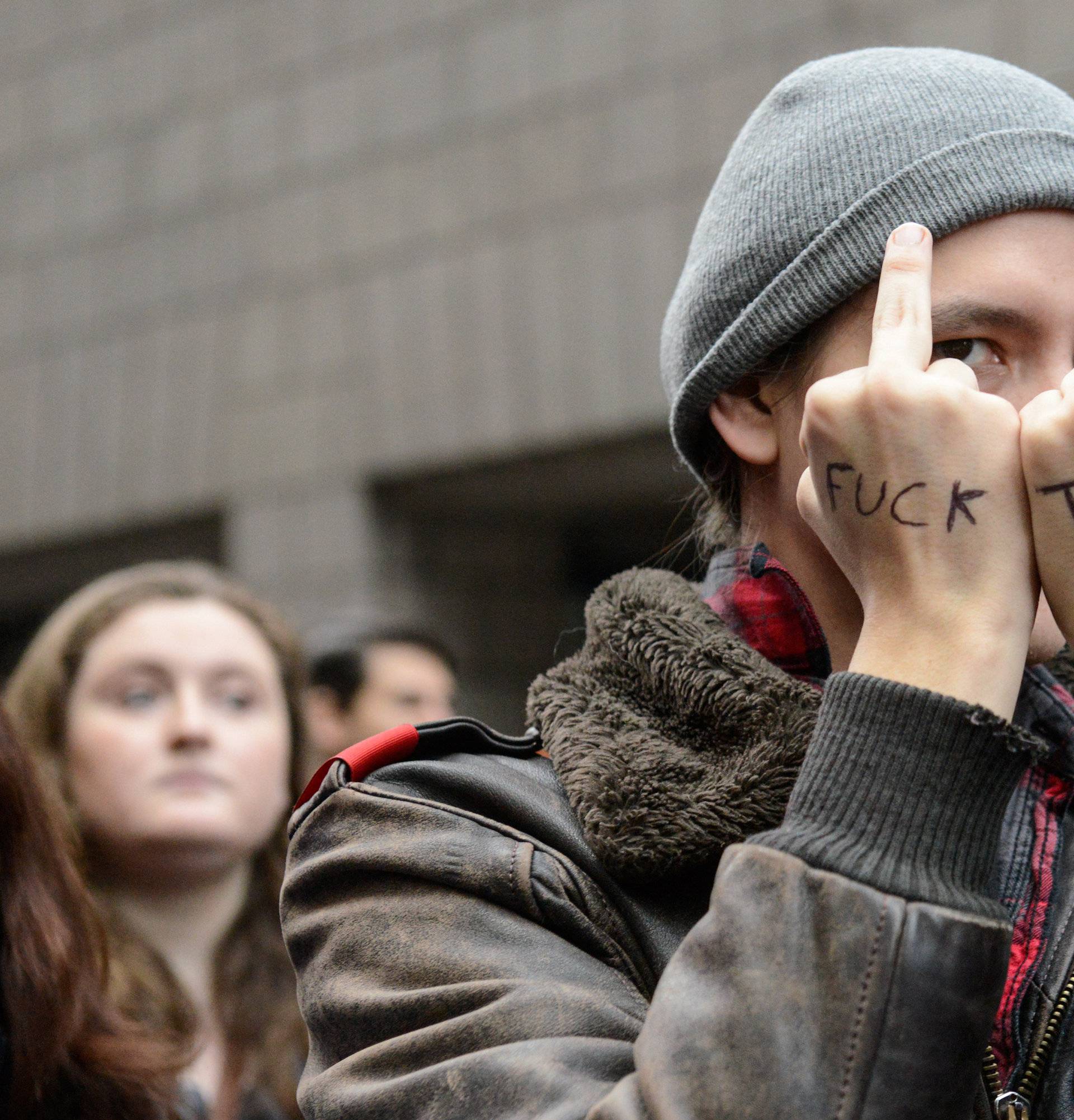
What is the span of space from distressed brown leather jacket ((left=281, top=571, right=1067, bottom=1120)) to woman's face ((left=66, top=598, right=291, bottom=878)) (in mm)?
1915

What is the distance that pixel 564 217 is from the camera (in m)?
8.32

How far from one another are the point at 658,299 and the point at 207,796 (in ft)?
16.4

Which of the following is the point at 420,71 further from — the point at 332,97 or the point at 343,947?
the point at 343,947

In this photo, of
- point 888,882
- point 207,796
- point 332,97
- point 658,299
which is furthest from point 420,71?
point 888,882

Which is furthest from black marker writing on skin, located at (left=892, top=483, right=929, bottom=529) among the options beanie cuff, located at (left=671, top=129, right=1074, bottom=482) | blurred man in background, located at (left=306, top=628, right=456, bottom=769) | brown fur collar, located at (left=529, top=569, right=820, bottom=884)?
blurred man in background, located at (left=306, top=628, right=456, bottom=769)

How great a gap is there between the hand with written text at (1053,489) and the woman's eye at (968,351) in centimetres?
27

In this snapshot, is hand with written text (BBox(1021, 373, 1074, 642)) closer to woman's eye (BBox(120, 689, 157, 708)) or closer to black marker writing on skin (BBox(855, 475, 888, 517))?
black marker writing on skin (BBox(855, 475, 888, 517))

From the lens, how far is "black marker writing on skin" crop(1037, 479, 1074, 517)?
1.31 metres

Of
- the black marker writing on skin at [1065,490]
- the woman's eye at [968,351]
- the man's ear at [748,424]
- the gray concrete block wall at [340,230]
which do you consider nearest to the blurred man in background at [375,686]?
the gray concrete block wall at [340,230]

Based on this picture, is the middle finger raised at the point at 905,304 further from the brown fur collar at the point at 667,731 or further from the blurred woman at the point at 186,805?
the blurred woman at the point at 186,805

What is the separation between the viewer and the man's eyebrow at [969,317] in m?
1.62

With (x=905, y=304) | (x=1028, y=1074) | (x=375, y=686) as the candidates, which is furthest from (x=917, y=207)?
(x=375, y=686)

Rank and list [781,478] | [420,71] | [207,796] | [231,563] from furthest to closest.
Result: 1. [231,563]
2. [420,71]
3. [207,796]
4. [781,478]

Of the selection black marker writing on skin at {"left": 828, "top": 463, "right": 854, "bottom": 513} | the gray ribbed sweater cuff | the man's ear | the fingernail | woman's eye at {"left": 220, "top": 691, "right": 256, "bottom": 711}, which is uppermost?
the fingernail
